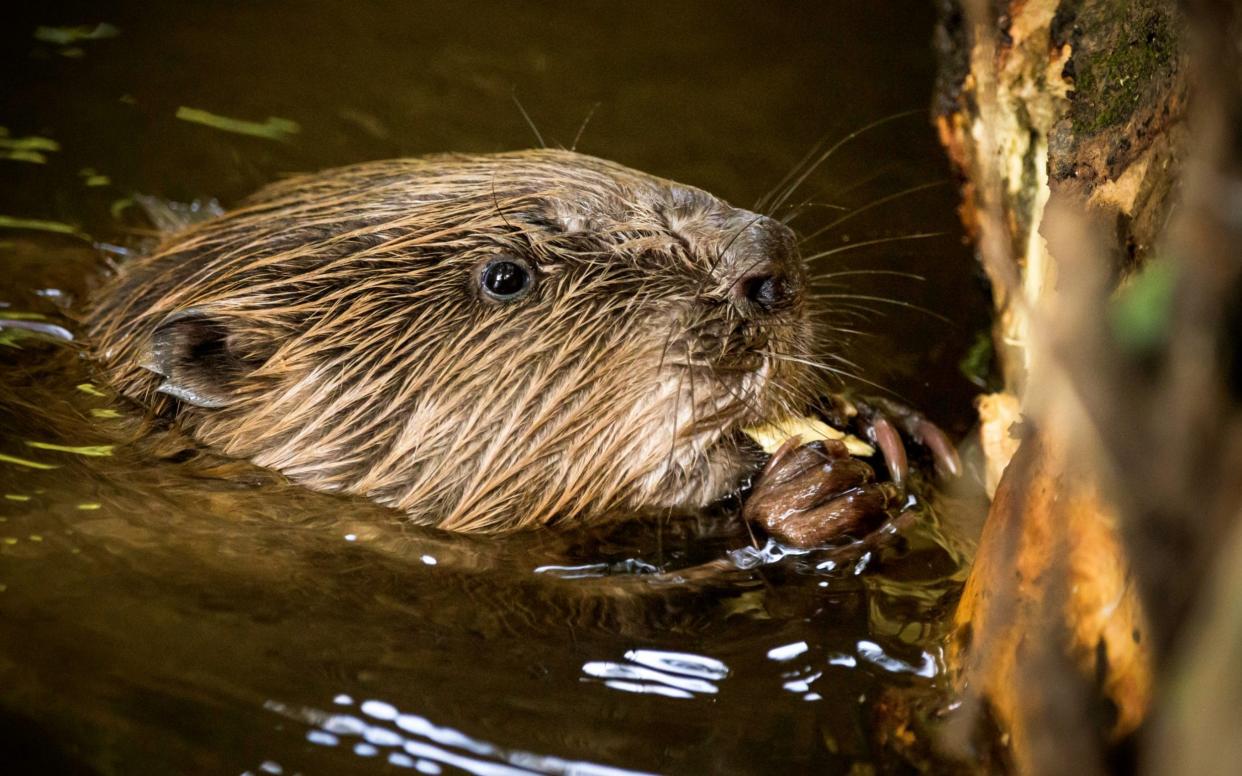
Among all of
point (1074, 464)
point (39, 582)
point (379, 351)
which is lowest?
point (39, 582)

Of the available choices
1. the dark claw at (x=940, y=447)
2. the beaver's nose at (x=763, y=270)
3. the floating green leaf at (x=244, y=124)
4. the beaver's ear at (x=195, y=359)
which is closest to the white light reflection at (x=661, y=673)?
the beaver's nose at (x=763, y=270)

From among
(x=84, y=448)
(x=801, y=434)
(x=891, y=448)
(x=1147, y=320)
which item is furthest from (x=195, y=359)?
(x=1147, y=320)

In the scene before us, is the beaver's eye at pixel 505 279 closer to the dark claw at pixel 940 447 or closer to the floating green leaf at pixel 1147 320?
the dark claw at pixel 940 447

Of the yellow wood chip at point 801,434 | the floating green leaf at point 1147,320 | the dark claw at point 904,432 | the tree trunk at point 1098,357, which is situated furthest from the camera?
the dark claw at point 904,432

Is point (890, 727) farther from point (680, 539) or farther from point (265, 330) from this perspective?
point (265, 330)

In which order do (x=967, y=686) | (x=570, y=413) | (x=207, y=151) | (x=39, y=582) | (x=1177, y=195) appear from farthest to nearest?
(x=207, y=151) < (x=570, y=413) < (x=39, y=582) < (x=967, y=686) < (x=1177, y=195)

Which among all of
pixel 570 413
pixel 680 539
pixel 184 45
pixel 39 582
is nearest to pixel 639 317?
pixel 570 413
